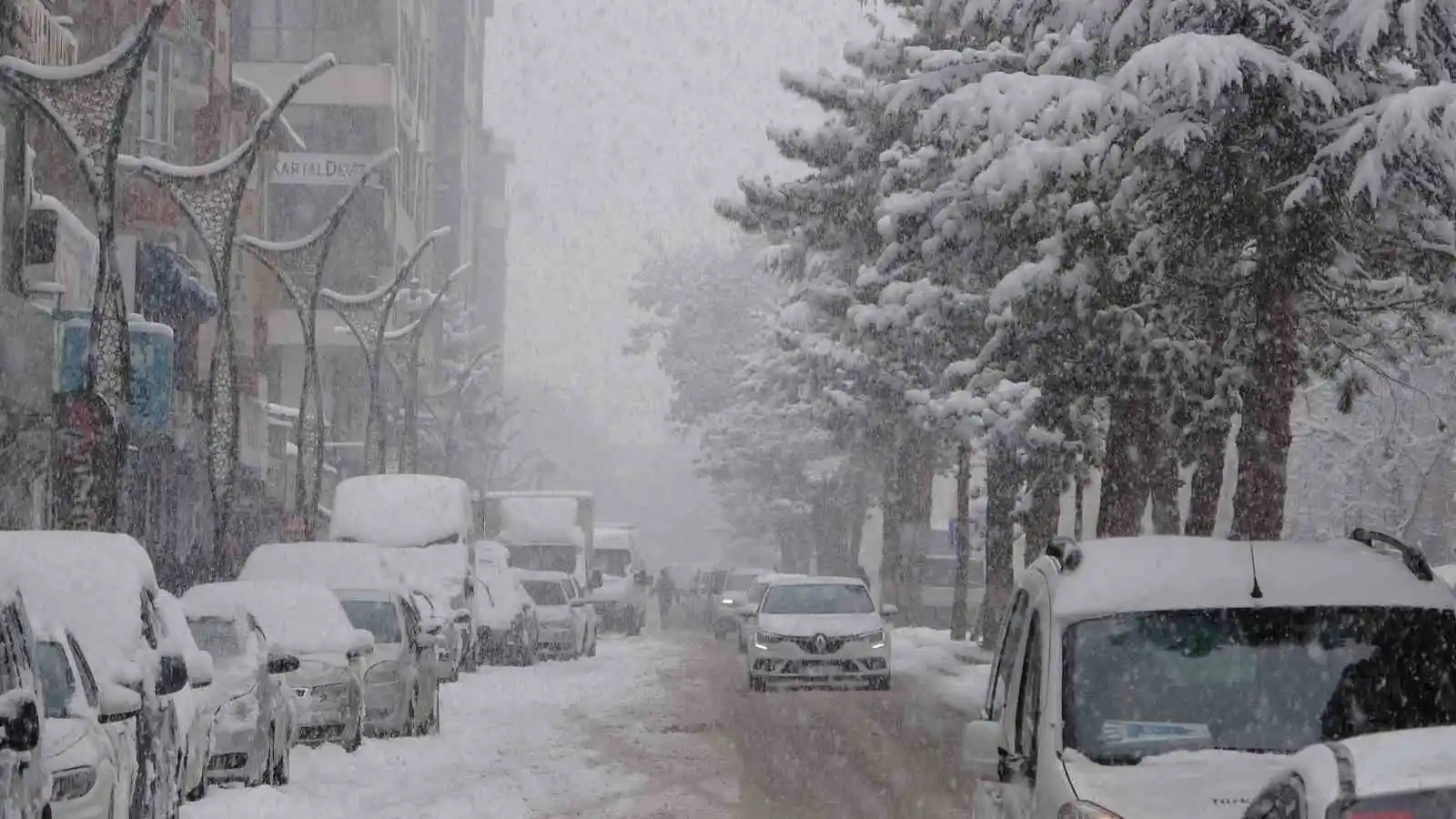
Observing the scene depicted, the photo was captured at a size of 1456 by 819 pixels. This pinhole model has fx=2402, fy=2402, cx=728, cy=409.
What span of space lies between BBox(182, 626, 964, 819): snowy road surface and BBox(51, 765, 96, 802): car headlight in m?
4.79

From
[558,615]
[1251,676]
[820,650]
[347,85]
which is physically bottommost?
[558,615]

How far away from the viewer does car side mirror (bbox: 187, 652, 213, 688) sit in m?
13.9

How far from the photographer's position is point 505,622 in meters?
41.3

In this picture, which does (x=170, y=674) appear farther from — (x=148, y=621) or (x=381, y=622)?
(x=381, y=622)

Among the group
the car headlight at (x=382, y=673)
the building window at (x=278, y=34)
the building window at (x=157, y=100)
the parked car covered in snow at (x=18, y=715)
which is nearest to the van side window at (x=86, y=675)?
the parked car covered in snow at (x=18, y=715)

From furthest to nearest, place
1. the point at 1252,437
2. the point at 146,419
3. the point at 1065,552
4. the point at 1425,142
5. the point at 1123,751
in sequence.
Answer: the point at 146,419
the point at 1252,437
the point at 1425,142
the point at 1065,552
the point at 1123,751

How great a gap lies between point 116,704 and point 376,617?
1261 cm

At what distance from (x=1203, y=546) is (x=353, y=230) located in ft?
234

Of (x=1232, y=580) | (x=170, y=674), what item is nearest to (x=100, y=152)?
(x=170, y=674)

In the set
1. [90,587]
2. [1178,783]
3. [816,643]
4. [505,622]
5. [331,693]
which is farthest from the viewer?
[505,622]

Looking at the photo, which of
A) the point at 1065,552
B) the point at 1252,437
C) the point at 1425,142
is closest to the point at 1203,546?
the point at 1065,552

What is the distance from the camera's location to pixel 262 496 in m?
52.6

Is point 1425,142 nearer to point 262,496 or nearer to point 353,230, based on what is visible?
point 262,496

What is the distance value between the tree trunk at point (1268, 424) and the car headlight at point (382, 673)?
782 centimetres
